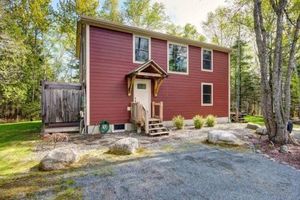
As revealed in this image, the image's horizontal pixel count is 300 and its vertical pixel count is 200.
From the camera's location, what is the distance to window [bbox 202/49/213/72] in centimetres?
1241

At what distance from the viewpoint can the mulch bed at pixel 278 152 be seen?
212 inches

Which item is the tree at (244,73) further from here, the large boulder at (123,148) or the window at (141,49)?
the large boulder at (123,148)

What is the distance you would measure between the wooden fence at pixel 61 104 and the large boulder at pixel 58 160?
416 centimetres

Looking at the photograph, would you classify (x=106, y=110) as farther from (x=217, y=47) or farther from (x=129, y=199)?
(x=217, y=47)

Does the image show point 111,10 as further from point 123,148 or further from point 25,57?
point 123,148

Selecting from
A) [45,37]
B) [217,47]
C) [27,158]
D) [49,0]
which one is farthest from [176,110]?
[45,37]

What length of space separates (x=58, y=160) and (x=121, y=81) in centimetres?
557

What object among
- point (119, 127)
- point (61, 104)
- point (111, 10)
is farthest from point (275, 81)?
point (111, 10)

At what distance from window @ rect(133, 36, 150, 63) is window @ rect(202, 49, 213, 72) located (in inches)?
156

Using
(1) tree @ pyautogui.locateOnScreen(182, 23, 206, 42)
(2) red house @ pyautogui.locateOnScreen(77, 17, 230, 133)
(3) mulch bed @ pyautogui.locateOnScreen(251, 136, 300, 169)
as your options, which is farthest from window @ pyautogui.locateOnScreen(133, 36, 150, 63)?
(1) tree @ pyautogui.locateOnScreen(182, 23, 206, 42)

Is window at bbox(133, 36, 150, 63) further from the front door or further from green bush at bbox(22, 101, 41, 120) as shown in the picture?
green bush at bbox(22, 101, 41, 120)

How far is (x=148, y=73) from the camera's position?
9.52m

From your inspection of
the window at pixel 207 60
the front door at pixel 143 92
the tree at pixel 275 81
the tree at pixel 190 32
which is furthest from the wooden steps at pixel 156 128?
the tree at pixel 190 32

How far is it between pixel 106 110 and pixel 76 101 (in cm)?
137
